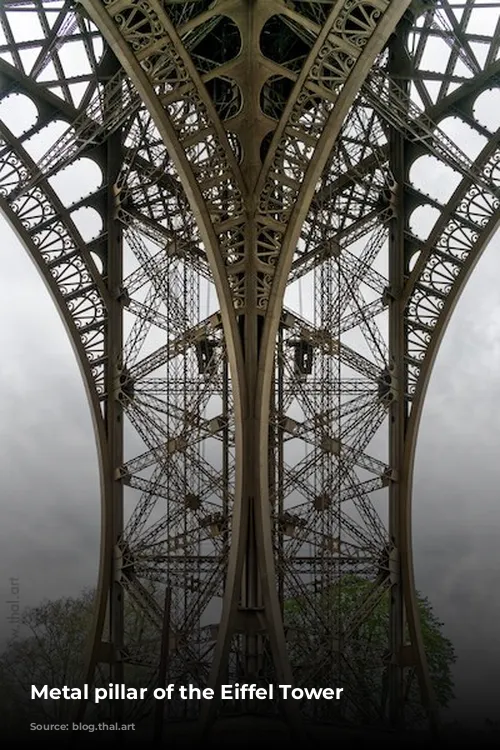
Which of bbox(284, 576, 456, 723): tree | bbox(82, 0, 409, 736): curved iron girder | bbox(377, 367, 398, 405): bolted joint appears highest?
bbox(377, 367, 398, 405): bolted joint

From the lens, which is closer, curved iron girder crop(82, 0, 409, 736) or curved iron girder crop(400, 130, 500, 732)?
curved iron girder crop(82, 0, 409, 736)

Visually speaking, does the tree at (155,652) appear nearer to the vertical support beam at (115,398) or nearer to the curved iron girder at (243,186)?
the vertical support beam at (115,398)

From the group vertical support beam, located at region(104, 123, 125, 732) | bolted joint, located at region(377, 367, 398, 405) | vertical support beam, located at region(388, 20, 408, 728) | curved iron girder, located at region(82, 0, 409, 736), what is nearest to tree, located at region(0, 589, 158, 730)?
vertical support beam, located at region(104, 123, 125, 732)

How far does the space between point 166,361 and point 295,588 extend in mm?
4882

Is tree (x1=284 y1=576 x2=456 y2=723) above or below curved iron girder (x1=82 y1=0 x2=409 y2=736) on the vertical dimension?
below

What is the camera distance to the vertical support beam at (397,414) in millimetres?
18969

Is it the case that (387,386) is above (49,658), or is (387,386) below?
above

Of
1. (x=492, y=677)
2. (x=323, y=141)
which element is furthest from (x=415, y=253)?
(x=492, y=677)

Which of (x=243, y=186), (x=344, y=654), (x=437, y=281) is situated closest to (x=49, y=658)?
(x=344, y=654)

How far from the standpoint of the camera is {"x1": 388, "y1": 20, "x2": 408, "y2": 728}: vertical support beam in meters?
19.0

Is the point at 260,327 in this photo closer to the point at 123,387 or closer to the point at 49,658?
the point at 123,387

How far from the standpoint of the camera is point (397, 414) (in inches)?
756

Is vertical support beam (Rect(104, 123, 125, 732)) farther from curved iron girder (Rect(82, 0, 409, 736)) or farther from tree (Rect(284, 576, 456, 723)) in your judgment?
tree (Rect(284, 576, 456, 723))

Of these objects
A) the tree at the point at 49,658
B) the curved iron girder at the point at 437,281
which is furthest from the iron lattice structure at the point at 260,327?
the tree at the point at 49,658
